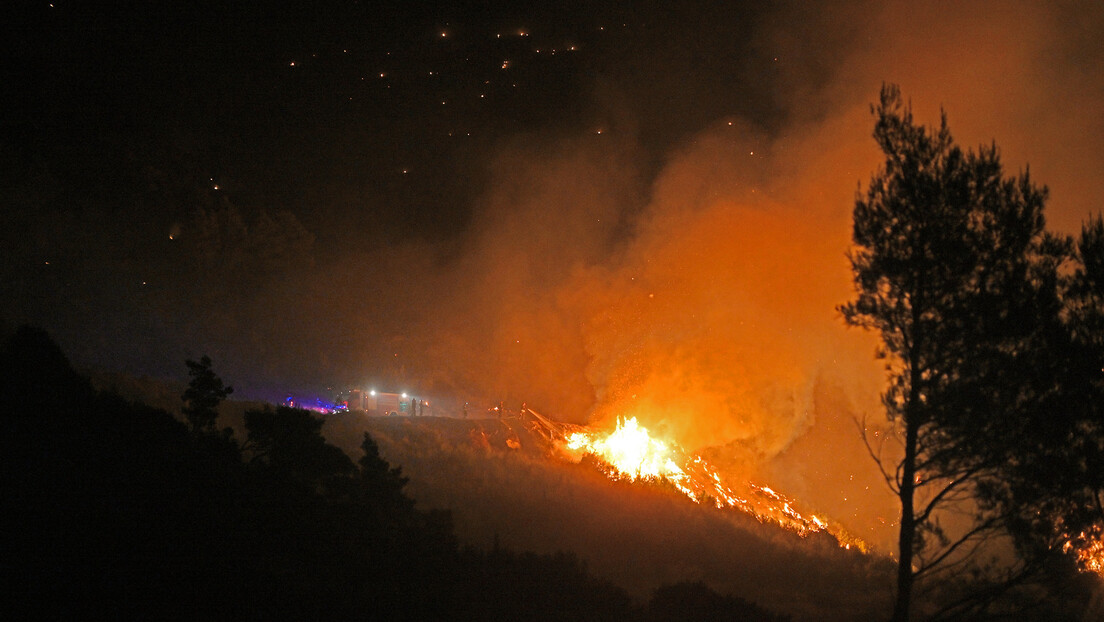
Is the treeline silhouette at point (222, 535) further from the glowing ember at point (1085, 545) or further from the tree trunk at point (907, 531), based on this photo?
the glowing ember at point (1085, 545)

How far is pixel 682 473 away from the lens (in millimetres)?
23156

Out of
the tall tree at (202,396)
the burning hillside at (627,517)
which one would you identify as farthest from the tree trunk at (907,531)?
the tall tree at (202,396)

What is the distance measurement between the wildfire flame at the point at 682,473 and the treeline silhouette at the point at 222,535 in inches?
399

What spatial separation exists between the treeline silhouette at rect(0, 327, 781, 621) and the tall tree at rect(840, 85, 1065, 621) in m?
3.91

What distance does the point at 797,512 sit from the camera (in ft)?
82.9

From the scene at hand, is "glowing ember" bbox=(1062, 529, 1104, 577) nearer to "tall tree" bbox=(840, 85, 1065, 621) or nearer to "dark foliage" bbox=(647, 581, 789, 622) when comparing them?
"tall tree" bbox=(840, 85, 1065, 621)

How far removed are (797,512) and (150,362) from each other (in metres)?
28.4

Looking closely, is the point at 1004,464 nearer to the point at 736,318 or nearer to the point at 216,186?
the point at 736,318

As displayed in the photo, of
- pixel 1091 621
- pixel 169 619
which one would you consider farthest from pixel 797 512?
pixel 169 619

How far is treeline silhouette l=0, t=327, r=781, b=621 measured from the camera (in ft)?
22.5

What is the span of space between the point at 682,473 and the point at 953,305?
577 inches

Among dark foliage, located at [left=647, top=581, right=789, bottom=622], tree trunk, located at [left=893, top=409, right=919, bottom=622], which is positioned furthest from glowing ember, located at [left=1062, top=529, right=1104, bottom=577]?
dark foliage, located at [left=647, top=581, right=789, bottom=622]

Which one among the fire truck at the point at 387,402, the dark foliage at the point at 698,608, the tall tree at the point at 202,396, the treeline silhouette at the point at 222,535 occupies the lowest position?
the dark foliage at the point at 698,608

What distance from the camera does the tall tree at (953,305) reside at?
943cm
